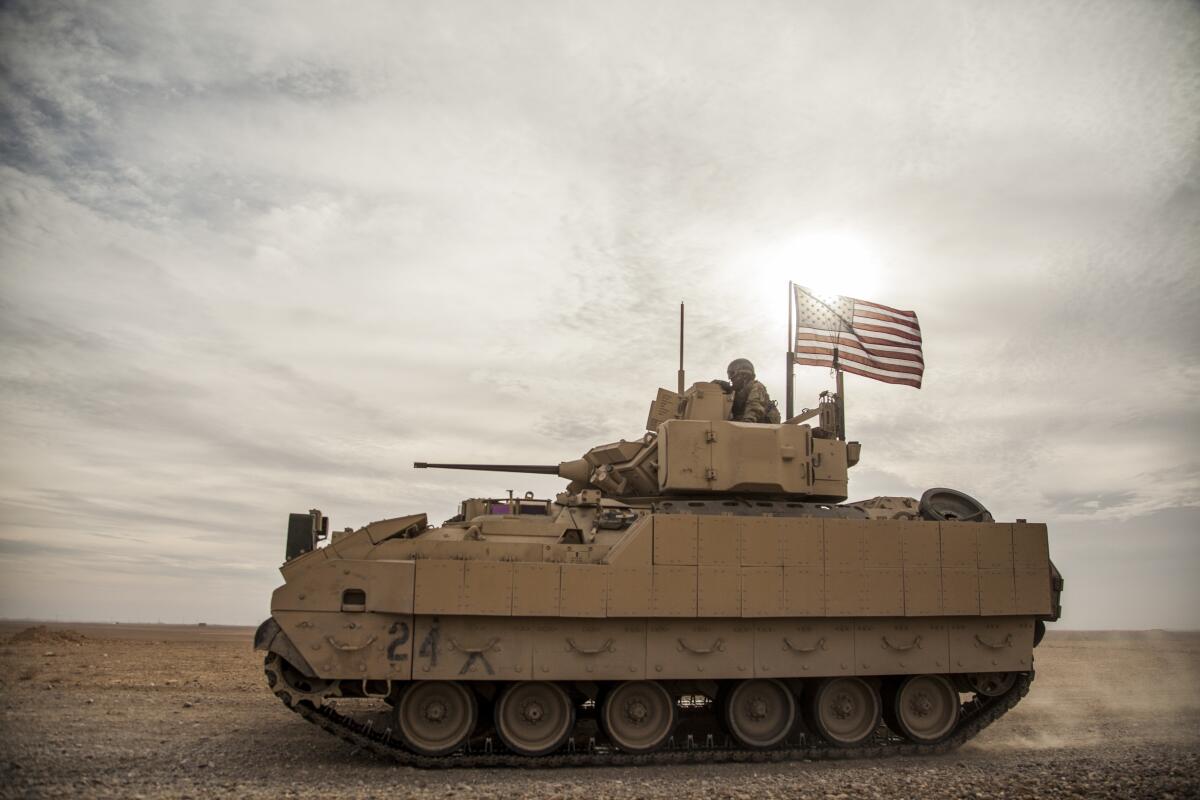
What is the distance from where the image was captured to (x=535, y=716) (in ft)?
43.5

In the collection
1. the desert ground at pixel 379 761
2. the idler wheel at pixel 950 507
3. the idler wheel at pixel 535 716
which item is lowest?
the desert ground at pixel 379 761

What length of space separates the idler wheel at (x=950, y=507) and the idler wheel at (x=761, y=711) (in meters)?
4.00

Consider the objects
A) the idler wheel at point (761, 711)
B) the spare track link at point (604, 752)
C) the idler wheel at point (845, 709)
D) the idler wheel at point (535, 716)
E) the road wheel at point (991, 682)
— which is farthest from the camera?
the road wheel at point (991, 682)

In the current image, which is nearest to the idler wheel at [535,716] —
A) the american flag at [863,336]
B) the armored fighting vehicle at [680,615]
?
the armored fighting vehicle at [680,615]

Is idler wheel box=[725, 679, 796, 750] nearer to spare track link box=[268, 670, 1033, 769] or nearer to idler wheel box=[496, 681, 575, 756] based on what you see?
spare track link box=[268, 670, 1033, 769]

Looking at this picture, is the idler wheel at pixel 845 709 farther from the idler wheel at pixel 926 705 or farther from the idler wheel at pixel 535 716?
the idler wheel at pixel 535 716

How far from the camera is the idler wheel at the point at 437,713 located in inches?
510

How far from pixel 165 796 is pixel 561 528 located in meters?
6.44

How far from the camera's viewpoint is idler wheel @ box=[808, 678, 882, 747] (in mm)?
14230

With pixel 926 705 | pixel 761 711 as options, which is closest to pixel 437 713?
pixel 761 711

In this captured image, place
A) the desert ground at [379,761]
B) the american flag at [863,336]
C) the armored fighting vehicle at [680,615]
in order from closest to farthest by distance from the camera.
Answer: the desert ground at [379,761], the armored fighting vehicle at [680,615], the american flag at [863,336]

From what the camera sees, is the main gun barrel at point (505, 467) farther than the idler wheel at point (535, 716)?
Yes

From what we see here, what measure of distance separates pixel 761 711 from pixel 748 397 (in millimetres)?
5588

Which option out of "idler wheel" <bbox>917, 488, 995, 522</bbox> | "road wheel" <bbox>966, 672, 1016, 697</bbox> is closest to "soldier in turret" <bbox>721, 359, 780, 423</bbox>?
"idler wheel" <bbox>917, 488, 995, 522</bbox>
